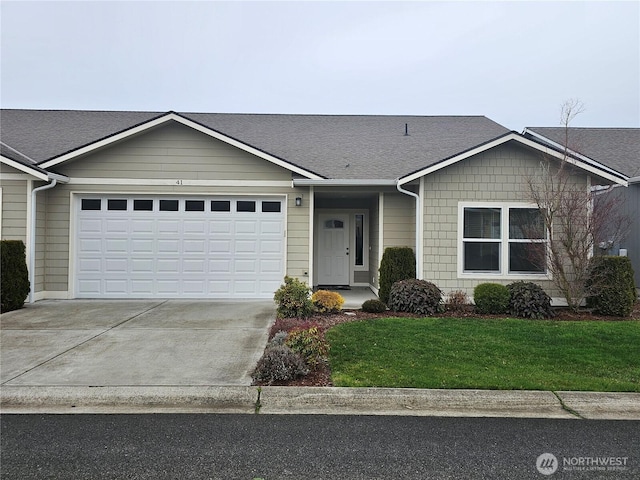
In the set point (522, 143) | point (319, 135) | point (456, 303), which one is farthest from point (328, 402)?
point (319, 135)

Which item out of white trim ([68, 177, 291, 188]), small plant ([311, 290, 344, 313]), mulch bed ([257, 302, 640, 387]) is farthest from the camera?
white trim ([68, 177, 291, 188])

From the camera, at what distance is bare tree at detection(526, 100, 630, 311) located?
9078 mm

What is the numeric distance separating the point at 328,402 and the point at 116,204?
8.80 metres

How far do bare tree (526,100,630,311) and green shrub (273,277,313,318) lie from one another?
5334 millimetres

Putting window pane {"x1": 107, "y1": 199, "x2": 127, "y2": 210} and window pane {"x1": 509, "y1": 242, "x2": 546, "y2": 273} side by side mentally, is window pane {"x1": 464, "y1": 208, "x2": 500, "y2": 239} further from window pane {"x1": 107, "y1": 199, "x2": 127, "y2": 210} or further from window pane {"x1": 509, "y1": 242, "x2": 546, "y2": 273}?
window pane {"x1": 107, "y1": 199, "x2": 127, "y2": 210}

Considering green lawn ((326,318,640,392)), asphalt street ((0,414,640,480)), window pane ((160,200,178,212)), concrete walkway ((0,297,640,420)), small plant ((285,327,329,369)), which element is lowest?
asphalt street ((0,414,640,480))

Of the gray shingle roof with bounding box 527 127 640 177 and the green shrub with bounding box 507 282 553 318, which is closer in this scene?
the green shrub with bounding box 507 282 553 318

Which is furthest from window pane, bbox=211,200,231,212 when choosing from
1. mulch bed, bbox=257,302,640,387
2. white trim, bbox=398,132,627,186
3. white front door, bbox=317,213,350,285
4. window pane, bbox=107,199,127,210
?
white trim, bbox=398,132,627,186

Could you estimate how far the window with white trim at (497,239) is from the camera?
10.0 metres

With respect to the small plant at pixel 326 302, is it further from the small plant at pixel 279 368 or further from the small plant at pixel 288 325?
the small plant at pixel 279 368

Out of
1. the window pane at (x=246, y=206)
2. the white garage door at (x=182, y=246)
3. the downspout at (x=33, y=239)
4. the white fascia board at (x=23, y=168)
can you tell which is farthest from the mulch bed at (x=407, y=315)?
the white fascia board at (x=23, y=168)

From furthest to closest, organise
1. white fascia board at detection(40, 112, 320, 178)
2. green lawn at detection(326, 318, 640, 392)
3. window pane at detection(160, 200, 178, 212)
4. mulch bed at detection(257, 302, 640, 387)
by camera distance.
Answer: window pane at detection(160, 200, 178, 212), white fascia board at detection(40, 112, 320, 178), mulch bed at detection(257, 302, 640, 387), green lawn at detection(326, 318, 640, 392)

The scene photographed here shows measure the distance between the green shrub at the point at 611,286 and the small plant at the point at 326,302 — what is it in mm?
5366

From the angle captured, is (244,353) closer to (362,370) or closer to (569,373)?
(362,370)
